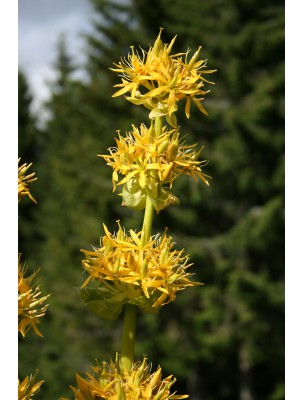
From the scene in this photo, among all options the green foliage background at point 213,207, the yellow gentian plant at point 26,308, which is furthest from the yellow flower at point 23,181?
the green foliage background at point 213,207

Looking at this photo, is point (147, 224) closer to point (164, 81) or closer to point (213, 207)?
point (164, 81)

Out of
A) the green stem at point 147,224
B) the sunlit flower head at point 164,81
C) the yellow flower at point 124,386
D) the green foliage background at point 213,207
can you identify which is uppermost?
the green foliage background at point 213,207

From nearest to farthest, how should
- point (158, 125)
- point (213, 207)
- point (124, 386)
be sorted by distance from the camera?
→ point (124, 386) < point (158, 125) < point (213, 207)

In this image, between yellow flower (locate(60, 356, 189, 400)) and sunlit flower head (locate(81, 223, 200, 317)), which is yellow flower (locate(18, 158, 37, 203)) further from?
yellow flower (locate(60, 356, 189, 400))

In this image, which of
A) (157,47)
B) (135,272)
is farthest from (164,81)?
(135,272)

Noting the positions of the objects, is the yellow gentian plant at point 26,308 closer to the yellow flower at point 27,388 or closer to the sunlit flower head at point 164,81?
the yellow flower at point 27,388
